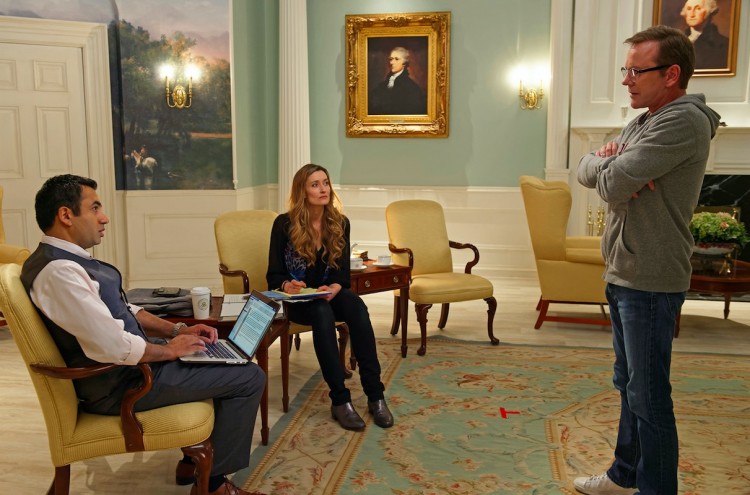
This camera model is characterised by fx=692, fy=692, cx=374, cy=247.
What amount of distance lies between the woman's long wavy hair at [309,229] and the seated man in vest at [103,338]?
1294 mm

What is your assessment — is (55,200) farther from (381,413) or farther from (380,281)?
(380,281)

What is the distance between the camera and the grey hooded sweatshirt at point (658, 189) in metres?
2.29

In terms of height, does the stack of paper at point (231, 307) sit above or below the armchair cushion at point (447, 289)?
above

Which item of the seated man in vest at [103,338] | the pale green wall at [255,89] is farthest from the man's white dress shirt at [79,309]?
the pale green wall at [255,89]

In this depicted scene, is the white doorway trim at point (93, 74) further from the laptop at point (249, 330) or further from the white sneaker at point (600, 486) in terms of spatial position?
the white sneaker at point (600, 486)

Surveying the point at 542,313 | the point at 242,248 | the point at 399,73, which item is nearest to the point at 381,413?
the point at 242,248

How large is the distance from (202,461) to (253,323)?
656mm

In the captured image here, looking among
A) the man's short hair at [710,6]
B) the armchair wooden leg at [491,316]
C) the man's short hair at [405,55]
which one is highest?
the man's short hair at [710,6]

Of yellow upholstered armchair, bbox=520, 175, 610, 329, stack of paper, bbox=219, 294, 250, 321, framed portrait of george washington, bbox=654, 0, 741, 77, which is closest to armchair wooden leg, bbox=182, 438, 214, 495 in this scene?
stack of paper, bbox=219, 294, 250, 321

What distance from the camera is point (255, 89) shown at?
7855mm

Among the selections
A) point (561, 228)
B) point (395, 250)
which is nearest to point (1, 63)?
point (395, 250)

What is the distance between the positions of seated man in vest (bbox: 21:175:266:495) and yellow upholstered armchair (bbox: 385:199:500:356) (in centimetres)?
250

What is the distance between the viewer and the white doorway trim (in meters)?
6.54

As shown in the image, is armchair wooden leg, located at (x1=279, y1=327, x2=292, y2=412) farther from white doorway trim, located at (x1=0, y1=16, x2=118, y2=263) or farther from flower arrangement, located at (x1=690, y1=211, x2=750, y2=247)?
white doorway trim, located at (x1=0, y1=16, x2=118, y2=263)
